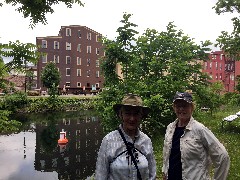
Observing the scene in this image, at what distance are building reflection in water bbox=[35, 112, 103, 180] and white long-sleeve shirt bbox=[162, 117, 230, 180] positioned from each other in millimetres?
14334

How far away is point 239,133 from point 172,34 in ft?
25.9

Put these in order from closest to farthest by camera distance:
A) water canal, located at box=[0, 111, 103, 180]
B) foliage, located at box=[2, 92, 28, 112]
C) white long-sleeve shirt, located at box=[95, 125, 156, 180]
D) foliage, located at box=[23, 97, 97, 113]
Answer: white long-sleeve shirt, located at box=[95, 125, 156, 180] → water canal, located at box=[0, 111, 103, 180] → foliage, located at box=[2, 92, 28, 112] → foliage, located at box=[23, 97, 97, 113]

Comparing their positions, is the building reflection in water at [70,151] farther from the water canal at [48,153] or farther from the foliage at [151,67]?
the foliage at [151,67]

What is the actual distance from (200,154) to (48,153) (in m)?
19.7

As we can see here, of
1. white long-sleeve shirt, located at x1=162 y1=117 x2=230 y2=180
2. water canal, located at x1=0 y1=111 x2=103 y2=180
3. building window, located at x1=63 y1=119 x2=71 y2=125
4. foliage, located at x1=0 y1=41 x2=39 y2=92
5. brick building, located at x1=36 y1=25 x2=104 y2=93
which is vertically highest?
brick building, located at x1=36 y1=25 x2=104 y2=93

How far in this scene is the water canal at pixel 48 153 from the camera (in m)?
18.2

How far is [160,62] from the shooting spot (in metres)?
18.5

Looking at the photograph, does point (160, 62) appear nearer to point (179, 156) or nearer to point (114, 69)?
point (114, 69)

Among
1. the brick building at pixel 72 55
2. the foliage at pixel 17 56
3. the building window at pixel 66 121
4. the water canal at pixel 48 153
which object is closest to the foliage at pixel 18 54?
the foliage at pixel 17 56

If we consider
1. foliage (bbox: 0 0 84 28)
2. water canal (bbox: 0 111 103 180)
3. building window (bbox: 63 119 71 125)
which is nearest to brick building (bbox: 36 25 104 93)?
building window (bbox: 63 119 71 125)

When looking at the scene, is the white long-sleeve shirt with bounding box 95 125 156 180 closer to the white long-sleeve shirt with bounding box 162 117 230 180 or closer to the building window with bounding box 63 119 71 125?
the white long-sleeve shirt with bounding box 162 117 230 180

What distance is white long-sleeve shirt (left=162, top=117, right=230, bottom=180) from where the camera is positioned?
414cm

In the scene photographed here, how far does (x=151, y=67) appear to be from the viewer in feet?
59.9

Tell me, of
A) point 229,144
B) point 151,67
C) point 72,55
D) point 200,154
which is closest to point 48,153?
point 151,67
